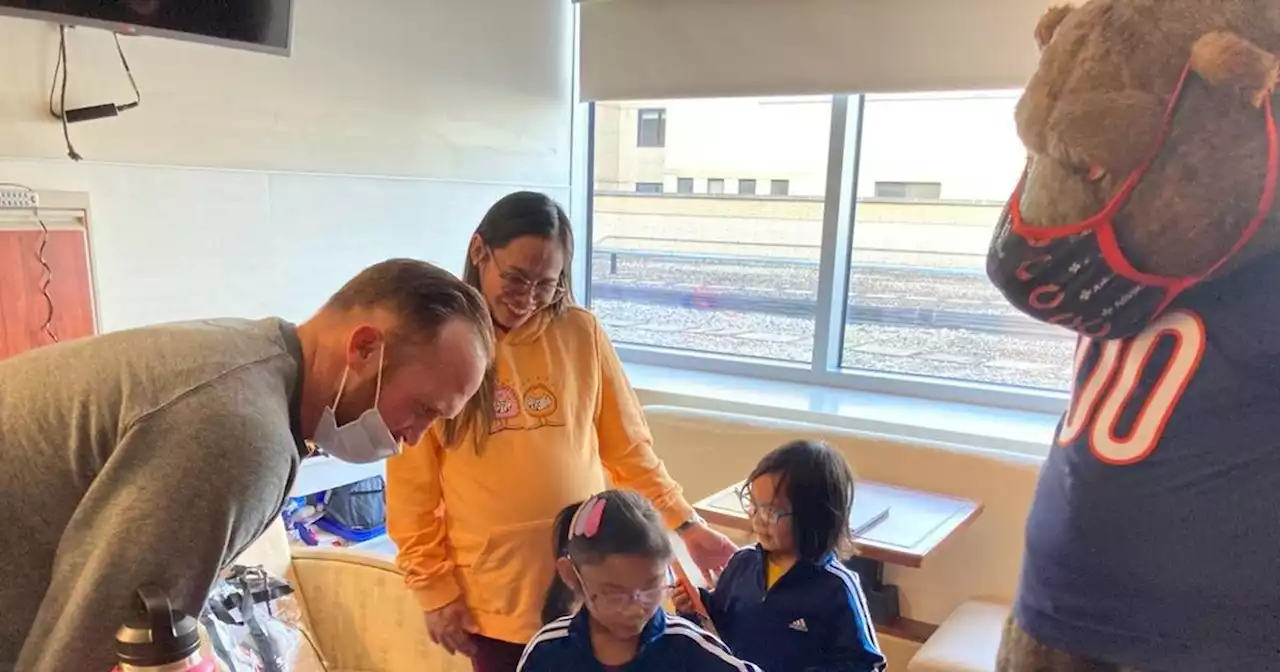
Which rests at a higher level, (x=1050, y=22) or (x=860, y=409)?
(x=1050, y=22)

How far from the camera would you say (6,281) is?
6.17 ft

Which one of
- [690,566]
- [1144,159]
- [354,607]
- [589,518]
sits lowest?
[354,607]

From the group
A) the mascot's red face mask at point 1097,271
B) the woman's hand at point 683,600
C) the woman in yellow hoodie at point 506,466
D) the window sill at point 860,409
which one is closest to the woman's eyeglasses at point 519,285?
the woman in yellow hoodie at point 506,466

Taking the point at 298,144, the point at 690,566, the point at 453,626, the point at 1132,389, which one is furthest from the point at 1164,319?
the point at 298,144

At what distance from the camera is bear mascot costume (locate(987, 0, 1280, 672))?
0.82 metres

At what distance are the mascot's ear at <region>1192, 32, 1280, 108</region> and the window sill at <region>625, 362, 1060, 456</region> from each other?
1810 mm

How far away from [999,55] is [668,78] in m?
1.07

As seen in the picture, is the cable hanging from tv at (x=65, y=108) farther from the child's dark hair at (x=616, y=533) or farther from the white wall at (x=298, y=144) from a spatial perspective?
the child's dark hair at (x=616, y=533)

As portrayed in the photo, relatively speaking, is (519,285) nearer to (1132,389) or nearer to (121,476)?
(121,476)

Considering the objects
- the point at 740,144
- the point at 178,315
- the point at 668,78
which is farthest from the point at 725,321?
the point at 178,315

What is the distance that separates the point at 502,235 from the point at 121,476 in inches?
28.5

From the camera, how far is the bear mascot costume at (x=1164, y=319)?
82cm

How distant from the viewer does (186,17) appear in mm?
1968

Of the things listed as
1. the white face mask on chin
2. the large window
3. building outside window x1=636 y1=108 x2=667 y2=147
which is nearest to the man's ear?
the white face mask on chin
